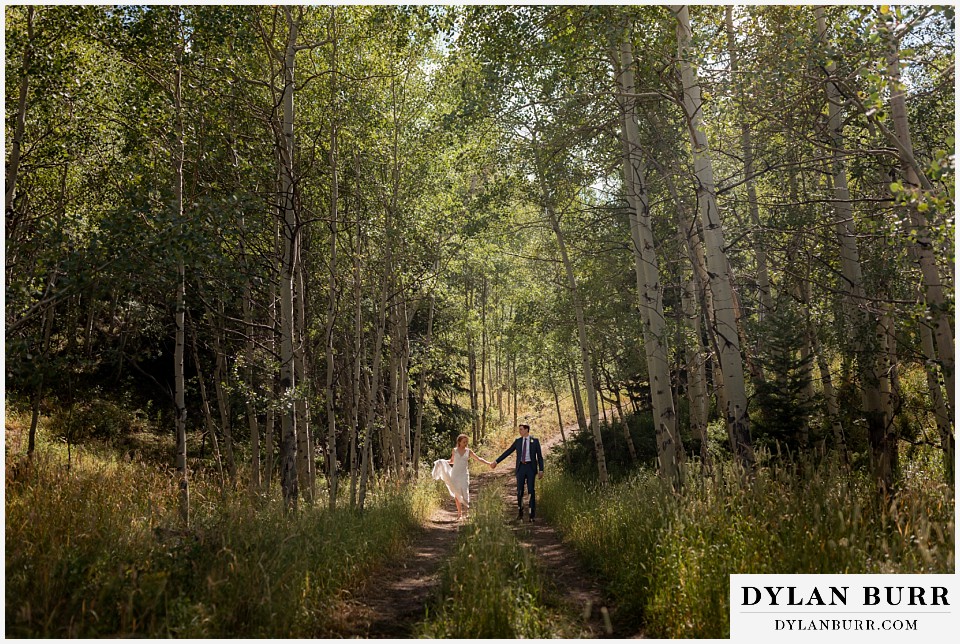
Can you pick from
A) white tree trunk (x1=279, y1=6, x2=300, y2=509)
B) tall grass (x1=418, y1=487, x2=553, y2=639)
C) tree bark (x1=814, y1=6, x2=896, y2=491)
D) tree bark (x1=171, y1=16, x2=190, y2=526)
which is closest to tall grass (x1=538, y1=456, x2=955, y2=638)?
tall grass (x1=418, y1=487, x2=553, y2=639)

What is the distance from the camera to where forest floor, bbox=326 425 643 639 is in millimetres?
4797

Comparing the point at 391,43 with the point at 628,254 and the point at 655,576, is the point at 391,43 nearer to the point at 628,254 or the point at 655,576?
the point at 628,254

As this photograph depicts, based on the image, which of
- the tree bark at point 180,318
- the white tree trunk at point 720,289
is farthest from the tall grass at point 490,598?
the tree bark at point 180,318

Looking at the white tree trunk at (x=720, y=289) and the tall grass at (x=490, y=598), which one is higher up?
the white tree trunk at (x=720, y=289)

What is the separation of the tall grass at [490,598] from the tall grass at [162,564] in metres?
1.03

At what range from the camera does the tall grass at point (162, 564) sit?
4117 mm

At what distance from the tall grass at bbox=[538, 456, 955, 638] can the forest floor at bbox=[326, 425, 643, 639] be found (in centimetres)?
26

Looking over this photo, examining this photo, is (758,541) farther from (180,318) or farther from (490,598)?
(180,318)

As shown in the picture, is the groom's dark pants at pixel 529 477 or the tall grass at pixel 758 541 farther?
the groom's dark pants at pixel 529 477

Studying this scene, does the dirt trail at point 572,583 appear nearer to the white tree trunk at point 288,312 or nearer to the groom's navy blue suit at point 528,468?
the groom's navy blue suit at point 528,468

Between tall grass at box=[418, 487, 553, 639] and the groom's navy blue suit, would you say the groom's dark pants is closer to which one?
the groom's navy blue suit

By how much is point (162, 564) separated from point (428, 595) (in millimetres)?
2341

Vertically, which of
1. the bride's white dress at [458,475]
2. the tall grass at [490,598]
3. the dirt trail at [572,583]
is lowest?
the dirt trail at [572,583]

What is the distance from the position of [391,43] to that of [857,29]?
7334mm
